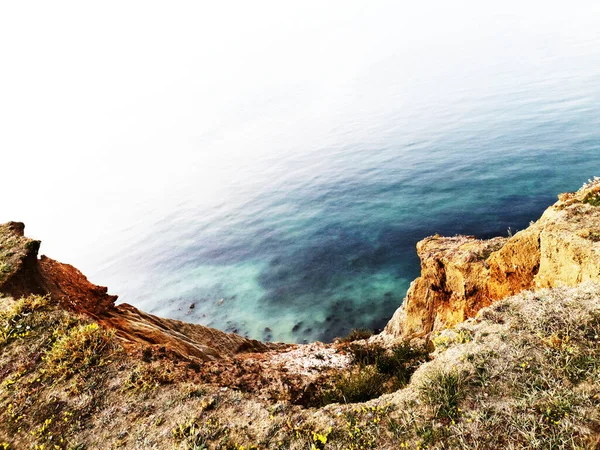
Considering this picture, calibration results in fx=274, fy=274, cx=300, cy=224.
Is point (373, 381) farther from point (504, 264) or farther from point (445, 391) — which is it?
point (504, 264)

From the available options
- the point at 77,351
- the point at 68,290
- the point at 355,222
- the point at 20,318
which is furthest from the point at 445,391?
the point at 355,222

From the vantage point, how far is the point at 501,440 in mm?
3836

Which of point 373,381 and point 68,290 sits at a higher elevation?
point 68,290

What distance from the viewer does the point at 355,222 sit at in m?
41.7

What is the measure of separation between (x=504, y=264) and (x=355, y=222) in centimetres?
3042

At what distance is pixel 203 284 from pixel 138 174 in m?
133

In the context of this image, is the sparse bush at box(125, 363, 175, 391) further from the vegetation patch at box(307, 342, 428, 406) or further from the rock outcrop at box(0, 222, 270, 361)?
the vegetation patch at box(307, 342, 428, 406)

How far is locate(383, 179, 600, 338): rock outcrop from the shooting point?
8156mm

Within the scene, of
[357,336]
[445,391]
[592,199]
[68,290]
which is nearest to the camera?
[445,391]

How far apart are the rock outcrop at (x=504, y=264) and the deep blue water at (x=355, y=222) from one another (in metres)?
10.1

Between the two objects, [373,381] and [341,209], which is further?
[341,209]

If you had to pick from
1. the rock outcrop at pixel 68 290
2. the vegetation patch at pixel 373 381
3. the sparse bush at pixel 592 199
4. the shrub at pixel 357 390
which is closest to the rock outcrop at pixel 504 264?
the sparse bush at pixel 592 199

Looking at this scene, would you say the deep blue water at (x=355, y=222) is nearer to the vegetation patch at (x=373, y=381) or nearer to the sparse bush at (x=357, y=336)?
A: the sparse bush at (x=357, y=336)

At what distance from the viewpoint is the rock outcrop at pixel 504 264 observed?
816 cm
